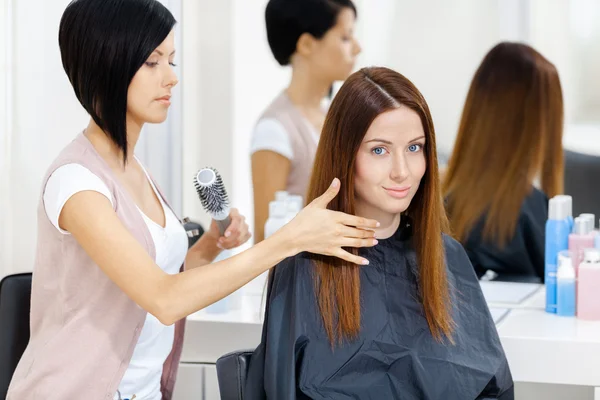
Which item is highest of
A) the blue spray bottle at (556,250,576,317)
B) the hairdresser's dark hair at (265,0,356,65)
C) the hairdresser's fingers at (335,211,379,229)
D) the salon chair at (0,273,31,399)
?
the hairdresser's dark hair at (265,0,356,65)

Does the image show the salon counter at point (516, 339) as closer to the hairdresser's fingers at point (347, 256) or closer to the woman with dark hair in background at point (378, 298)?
the woman with dark hair in background at point (378, 298)

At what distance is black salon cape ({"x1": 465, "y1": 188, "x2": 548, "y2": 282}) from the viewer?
80.0 inches

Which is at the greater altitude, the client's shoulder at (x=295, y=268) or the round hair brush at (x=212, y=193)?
the round hair brush at (x=212, y=193)

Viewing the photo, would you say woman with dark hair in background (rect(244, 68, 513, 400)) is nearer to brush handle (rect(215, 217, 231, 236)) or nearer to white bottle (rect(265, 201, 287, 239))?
brush handle (rect(215, 217, 231, 236))

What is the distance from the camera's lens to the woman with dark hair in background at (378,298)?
1.47 metres

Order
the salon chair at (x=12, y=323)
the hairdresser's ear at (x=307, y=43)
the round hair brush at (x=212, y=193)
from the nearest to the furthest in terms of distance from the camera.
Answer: the round hair brush at (x=212, y=193)
the salon chair at (x=12, y=323)
the hairdresser's ear at (x=307, y=43)

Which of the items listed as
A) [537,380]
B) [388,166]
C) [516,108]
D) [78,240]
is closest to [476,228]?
[516,108]

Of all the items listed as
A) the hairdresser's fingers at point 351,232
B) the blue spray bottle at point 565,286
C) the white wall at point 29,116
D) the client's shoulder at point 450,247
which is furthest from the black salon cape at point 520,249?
the white wall at point 29,116

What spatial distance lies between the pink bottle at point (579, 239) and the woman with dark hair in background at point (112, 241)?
29.3 inches

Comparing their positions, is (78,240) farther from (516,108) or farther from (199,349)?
(516,108)

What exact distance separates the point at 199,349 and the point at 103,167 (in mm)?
667

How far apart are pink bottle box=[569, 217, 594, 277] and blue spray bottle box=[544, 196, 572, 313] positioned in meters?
0.02

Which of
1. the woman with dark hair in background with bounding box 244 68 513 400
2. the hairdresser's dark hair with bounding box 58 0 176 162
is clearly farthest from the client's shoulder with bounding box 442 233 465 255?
the hairdresser's dark hair with bounding box 58 0 176 162

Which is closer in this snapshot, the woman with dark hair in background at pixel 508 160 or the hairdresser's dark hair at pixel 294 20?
the woman with dark hair in background at pixel 508 160
